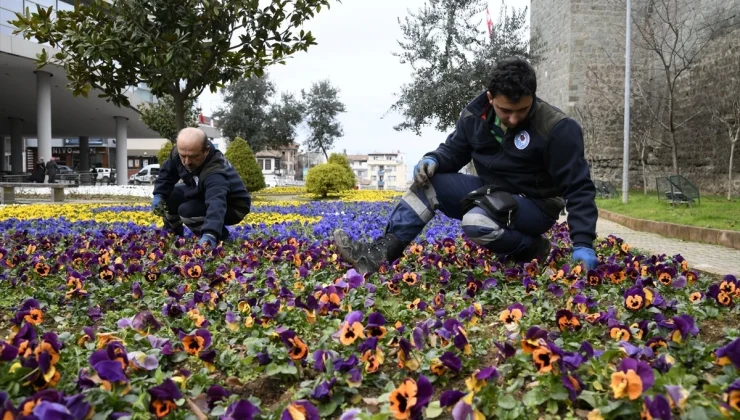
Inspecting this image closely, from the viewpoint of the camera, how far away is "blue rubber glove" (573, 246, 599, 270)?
3.23m

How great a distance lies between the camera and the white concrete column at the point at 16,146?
32.1m

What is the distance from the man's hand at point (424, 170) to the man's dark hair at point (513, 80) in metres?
0.67

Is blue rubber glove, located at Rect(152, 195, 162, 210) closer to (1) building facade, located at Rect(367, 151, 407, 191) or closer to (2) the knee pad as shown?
(2) the knee pad

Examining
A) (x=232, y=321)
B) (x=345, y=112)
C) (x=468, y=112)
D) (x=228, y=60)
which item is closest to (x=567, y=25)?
(x=228, y=60)

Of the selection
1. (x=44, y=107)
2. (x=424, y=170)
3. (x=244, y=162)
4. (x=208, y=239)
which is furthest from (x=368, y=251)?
(x=44, y=107)

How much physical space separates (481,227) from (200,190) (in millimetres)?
2694

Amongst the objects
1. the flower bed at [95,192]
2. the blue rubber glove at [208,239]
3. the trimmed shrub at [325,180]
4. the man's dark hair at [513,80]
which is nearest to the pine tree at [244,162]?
the trimmed shrub at [325,180]

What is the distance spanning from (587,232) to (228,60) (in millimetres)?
9071

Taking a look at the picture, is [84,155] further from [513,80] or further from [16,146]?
[513,80]

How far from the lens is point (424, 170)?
3607mm

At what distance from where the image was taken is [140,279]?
350cm

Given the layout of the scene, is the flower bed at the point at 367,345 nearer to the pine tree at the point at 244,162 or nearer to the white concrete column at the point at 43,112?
the pine tree at the point at 244,162

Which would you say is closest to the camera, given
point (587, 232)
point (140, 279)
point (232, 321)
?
point (232, 321)

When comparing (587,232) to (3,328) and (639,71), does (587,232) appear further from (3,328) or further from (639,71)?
(639,71)
